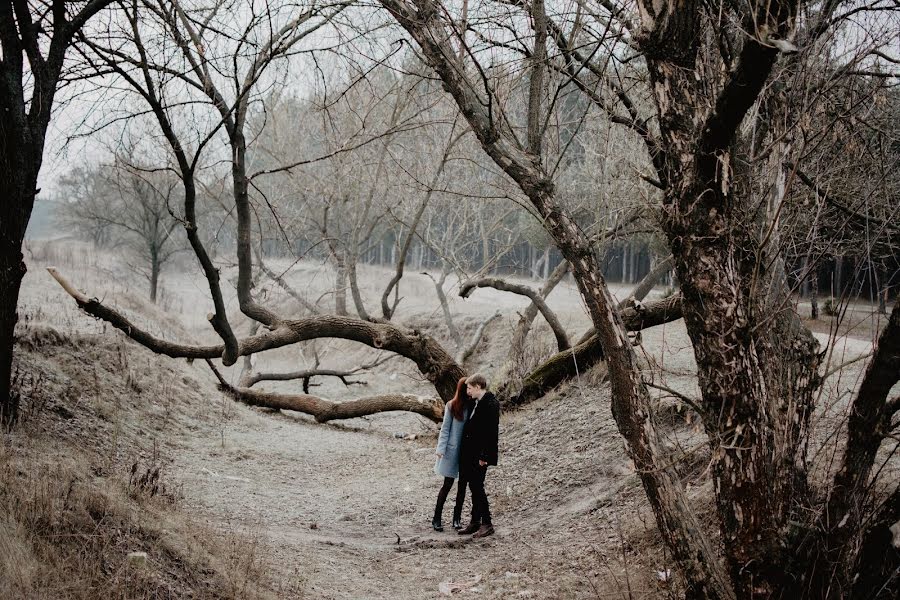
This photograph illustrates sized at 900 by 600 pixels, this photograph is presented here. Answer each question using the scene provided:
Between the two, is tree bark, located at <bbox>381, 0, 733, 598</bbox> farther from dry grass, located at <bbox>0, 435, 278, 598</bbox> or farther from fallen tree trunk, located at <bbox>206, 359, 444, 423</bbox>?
fallen tree trunk, located at <bbox>206, 359, 444, 423</bbox>

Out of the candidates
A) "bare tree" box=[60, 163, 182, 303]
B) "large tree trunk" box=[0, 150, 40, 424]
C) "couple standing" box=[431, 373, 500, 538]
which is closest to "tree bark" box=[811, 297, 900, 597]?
"couple standing" box=[431, 373, 500, 538]

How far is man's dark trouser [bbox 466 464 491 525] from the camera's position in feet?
24.8

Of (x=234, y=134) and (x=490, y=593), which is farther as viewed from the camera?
(x=234, y=134)

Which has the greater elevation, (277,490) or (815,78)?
(815,78)

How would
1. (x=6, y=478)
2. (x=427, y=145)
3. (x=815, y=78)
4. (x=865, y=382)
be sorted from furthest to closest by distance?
(x=427, y=145)
(x=6, y=478)
(x=815, y=78)
(x=865, y=382)

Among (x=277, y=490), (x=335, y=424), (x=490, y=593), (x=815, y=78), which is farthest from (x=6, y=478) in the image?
(x=335, y=424)

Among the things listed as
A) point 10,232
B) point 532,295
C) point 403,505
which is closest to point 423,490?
point 403,505

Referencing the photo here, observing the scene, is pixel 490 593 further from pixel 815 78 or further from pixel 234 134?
pixel 234 134

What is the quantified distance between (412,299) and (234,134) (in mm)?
23420

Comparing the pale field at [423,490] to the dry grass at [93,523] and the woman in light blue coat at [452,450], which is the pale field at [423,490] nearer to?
the woman in light blue coat at [452,450]

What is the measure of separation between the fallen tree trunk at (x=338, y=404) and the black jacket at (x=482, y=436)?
5.57 m

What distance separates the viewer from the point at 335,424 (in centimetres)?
1577

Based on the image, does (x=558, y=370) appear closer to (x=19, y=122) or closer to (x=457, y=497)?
(x=457, y=497)

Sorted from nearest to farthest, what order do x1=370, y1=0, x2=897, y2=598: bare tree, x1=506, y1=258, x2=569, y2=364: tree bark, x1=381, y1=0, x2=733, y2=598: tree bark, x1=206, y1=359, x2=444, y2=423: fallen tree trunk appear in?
x1=370, y1=0, x2=897, y2=598: bare tree → x1=381, y1=0, x2=733, y2=598: tree bark → x1=206, y1=359, x2=444, y2=423: fallen tree trunk → x1=506, y1=258, x2=569, y2=364: tree bark
